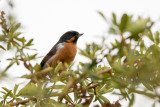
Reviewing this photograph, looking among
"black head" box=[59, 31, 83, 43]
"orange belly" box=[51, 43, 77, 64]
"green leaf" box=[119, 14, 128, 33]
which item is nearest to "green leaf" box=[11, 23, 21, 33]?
"green leaf" box=[119, 14, 128, 33]

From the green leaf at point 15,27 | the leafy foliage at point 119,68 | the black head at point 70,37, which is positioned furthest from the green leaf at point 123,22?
the black head at point 70,37

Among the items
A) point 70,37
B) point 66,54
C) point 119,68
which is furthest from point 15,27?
point 70,37

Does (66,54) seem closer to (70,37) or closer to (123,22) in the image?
(70,37)

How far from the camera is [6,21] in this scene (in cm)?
172

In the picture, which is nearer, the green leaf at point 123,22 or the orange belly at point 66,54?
the green leaf at point 123,22

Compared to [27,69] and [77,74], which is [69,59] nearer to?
[27,69]

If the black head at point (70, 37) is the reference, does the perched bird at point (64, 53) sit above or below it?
below

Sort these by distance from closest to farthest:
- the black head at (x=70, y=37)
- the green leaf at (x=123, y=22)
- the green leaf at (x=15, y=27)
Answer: the green leaf at (x=123, y=22) < the green leaf at (x=15, y=27) < the black head at (x=70, y=37)

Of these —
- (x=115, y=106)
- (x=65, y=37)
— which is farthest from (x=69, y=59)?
(x=115, y=106)

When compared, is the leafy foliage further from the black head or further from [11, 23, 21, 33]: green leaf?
the black head

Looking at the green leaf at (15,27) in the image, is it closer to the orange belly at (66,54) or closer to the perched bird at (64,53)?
the perched bird at (64,53)

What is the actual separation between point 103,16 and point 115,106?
55 cm

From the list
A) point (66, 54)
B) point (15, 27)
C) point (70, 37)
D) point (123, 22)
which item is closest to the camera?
point (123, 22)

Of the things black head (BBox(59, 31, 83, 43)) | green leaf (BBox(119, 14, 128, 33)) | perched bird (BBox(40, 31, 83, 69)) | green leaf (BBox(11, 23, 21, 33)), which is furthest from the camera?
black head (BBox(59, 31, 83, 43))
